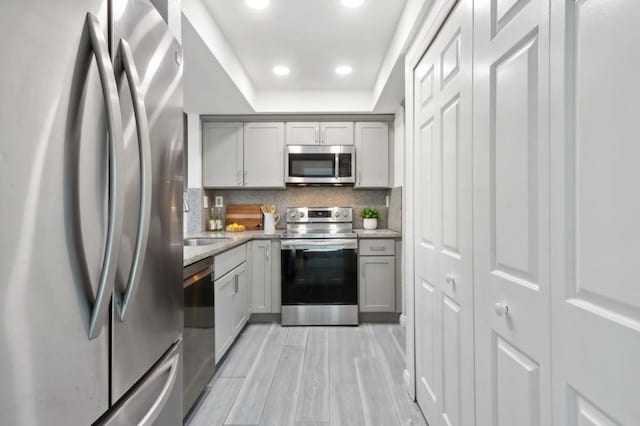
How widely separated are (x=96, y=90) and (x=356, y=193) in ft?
11.4

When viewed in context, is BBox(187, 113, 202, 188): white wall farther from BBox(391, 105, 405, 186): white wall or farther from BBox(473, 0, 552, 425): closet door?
BBox(473, 0, 552, 425): closet door

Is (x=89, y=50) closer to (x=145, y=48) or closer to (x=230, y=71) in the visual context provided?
(x=145, y=48)

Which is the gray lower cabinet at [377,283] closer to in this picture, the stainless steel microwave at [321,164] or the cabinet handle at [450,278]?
the stainless steel microwave at [321,164]

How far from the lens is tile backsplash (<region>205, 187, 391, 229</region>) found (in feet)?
13.0

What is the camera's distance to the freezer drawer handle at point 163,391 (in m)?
0.80

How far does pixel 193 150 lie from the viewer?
142 inches

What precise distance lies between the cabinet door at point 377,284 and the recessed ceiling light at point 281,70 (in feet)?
6.47

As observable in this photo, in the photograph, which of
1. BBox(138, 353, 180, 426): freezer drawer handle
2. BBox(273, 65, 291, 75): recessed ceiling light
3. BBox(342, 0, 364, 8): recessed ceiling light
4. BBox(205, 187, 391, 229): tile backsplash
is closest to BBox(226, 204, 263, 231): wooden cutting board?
BBox(205, 187, 391, 229): tile backsplash

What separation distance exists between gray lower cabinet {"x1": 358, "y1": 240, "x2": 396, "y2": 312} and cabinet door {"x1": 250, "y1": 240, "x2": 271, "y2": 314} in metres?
0.95

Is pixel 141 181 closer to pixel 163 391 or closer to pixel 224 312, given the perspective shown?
pixel 163 391

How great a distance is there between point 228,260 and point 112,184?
6.63ft

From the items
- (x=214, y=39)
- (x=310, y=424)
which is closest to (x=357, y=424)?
(x=310, y=424)

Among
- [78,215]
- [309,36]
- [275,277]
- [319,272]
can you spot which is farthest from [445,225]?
[275,277]

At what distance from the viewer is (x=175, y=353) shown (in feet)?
3.37
